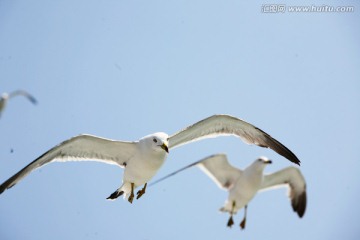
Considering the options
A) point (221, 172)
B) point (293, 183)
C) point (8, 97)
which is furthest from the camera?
point (293, 183)

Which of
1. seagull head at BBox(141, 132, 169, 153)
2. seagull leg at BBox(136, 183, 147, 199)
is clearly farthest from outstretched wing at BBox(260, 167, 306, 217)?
seagull head at BBox(141, 132, 169, 153)

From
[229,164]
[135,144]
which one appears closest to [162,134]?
[135,144]

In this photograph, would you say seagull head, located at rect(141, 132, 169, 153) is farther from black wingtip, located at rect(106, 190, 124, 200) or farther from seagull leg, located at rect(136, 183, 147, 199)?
black wingtip, located at rect(106, 190, 124, 200)

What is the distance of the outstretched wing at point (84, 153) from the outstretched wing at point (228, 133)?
0.85 meters

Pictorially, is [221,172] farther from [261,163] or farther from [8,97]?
[8,97]

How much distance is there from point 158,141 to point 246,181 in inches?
132

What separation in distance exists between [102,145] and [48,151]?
0.90m

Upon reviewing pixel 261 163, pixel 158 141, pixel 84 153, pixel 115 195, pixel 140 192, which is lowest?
pixel 115 195

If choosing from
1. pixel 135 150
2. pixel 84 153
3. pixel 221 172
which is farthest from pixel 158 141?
pixel 221 172

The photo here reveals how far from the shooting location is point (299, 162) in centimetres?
1204

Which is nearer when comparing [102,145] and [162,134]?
[162,134]

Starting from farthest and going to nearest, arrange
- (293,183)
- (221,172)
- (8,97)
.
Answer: (293,183), (221,172), (8,97)

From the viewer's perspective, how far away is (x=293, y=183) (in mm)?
14148

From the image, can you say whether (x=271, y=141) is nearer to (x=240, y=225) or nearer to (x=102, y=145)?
(x=240, y=225)
